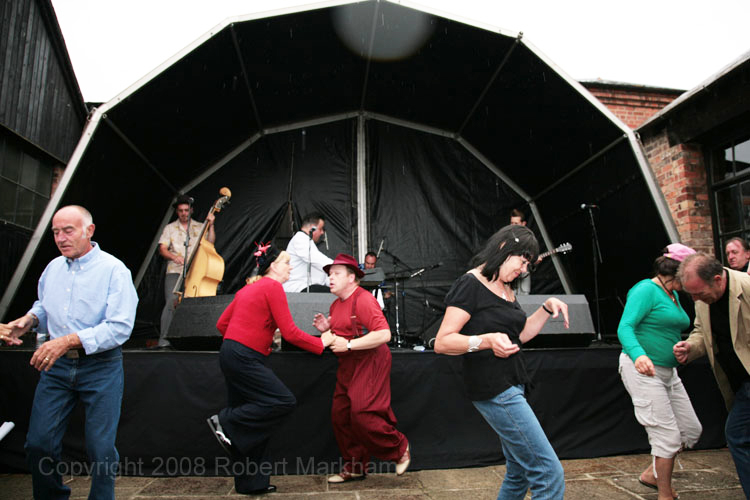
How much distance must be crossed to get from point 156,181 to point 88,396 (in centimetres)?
482

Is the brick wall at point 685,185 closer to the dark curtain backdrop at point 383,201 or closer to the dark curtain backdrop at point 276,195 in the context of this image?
the dark curtain backdrop at point 383,201

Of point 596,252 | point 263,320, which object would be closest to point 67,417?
point 263,320

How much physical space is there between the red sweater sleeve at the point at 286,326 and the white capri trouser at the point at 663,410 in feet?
7.36

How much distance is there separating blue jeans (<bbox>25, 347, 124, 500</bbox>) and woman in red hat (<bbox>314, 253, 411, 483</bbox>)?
145 centimetres

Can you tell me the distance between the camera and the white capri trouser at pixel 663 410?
322 centimetres

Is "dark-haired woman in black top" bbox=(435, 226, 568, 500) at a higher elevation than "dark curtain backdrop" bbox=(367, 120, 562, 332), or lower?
lower

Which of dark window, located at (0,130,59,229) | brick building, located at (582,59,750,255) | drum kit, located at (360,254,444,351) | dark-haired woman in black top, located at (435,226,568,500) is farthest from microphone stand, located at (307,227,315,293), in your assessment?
dark window, located at (0,130,59,229)

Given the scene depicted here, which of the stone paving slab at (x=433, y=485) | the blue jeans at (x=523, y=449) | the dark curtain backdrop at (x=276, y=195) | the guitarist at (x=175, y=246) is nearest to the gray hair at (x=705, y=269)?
the blue jeans at (x=523, y=449)

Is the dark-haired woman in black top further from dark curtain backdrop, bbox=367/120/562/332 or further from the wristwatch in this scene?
dark curtain backdrop, bbox=367/120/562/332

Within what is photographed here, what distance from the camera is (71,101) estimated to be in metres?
9.52

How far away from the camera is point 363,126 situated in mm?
8211

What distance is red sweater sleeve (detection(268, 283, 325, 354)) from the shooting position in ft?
10.9

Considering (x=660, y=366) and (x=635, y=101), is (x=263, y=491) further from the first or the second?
(x=635, y=101)

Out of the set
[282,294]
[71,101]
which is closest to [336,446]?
[282,294]
